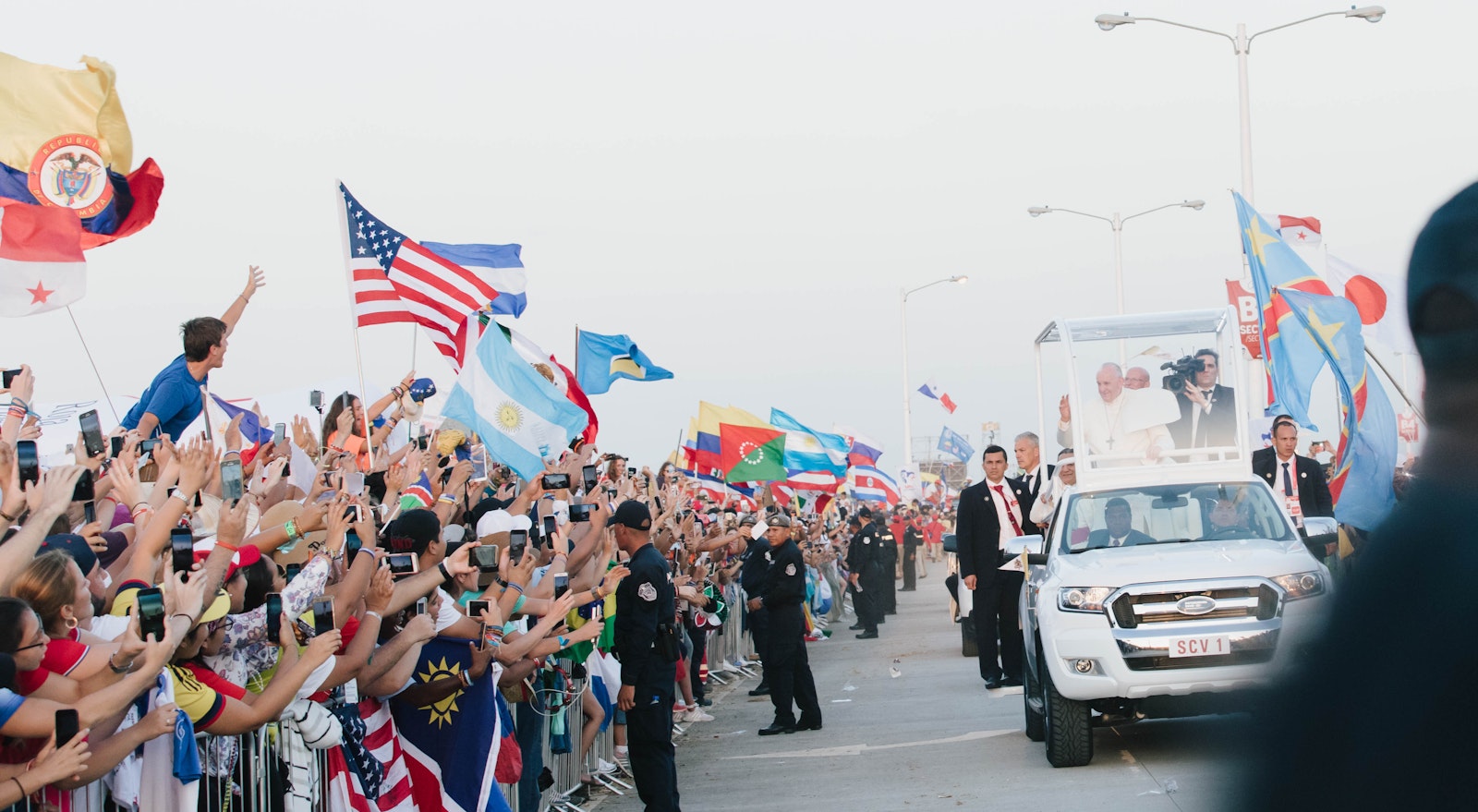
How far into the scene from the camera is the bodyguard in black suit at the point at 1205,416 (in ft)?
42.0

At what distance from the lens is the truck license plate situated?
414 inches

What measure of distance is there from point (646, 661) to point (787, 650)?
5381mm

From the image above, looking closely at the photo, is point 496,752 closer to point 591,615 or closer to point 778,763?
point 591,615

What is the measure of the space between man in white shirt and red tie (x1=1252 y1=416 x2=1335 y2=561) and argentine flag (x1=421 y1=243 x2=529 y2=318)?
22.6ft

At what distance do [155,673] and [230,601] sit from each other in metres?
1.10

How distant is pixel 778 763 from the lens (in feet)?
44.0

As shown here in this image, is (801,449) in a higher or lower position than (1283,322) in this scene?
lower

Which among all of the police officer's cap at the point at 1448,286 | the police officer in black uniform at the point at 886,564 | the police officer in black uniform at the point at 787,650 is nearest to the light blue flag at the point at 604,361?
the police officer in black uniform at the point at 787,650

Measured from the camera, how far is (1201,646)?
10523 millimetres

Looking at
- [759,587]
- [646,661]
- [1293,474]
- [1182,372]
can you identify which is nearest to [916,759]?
[646,661]

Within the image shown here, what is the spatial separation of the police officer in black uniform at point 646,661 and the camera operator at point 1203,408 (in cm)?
471

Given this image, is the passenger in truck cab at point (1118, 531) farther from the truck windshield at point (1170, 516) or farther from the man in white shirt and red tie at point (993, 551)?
the man in white shirt and red tie at point (993, 551)

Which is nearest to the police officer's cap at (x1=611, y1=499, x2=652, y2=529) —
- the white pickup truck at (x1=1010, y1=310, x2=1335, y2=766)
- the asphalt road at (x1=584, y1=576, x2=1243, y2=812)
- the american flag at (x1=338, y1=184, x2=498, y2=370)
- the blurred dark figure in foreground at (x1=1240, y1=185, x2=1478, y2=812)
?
the asphalt road at (x1=584, y1=576, x2=1243, y2=812)

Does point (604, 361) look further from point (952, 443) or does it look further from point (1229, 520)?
point (952, 443)
